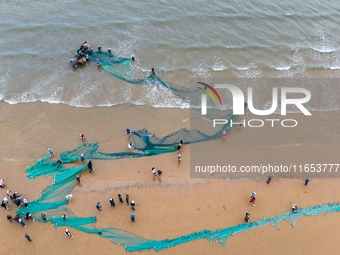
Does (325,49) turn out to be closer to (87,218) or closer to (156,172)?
(156,172)

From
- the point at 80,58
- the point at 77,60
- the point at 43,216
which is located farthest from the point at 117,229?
the point at 80,58

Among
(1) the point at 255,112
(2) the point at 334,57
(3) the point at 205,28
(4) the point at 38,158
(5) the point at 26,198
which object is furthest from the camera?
(3) the point at 205,28

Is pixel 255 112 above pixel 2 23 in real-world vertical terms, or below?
below

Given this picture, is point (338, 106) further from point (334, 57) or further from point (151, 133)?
point (151, 133)

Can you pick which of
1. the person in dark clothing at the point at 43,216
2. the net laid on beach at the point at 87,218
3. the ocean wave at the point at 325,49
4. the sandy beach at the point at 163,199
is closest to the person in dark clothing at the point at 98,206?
the sandy beach at the point at 163,199

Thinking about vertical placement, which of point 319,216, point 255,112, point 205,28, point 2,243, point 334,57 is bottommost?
point 2,243

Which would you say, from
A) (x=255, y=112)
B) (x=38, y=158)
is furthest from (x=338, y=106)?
(x=38, y=158)
